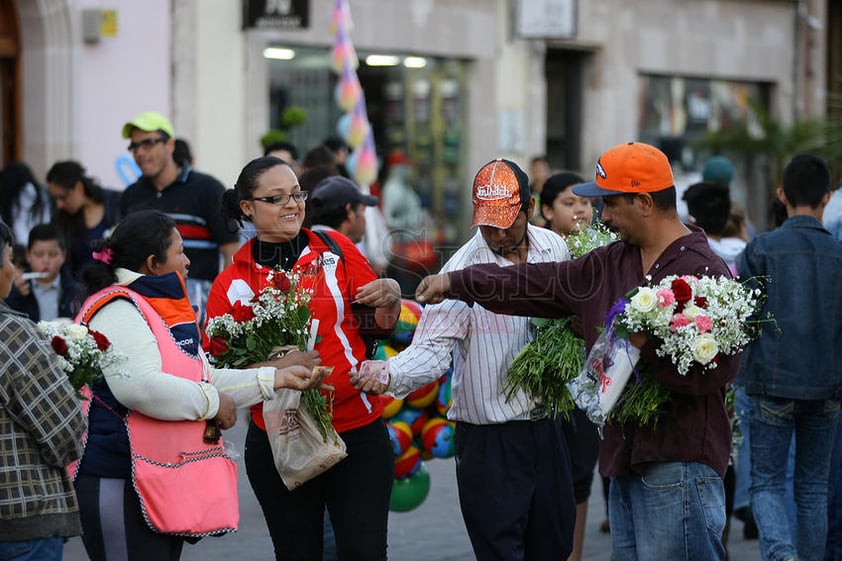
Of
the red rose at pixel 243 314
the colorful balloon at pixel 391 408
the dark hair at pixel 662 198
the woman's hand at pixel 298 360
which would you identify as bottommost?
the colorful balloon at pixel 391 408

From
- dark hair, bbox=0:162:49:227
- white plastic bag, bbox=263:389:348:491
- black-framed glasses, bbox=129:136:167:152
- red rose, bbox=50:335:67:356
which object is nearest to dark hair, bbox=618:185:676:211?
white plastic bag, bbox=263:389:348:491

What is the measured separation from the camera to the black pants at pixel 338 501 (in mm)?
5480

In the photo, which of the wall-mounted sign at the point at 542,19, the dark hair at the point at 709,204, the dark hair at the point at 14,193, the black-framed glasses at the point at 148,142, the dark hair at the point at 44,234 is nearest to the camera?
the dark hair at the point at 709,204

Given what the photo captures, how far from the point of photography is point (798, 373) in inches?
281

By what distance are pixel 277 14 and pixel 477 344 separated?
35.0 feet

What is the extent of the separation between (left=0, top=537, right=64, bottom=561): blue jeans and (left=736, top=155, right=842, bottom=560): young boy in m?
3.85

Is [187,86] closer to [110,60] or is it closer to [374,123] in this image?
[110,60]

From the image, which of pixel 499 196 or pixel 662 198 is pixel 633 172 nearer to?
pixel 662 198

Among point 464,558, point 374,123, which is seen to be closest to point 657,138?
point 374,123

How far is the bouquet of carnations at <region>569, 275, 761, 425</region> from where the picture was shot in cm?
465

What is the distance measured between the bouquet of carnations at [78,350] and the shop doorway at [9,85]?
9882 mm

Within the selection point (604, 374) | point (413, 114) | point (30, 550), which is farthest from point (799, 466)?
point (413, 114)

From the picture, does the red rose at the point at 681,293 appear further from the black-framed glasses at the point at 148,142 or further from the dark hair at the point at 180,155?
the dark hair at the point at 180,155

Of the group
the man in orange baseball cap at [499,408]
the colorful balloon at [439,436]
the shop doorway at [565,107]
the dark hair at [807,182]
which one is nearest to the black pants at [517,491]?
the man in orange baseball cap at [499,408]
